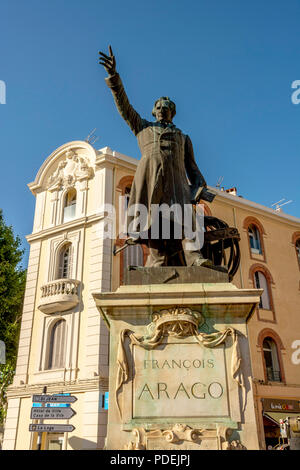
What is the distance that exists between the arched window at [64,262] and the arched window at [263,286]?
10539 mm

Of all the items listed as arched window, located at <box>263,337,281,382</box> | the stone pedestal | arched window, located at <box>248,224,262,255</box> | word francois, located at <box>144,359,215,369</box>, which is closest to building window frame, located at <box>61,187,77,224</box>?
arched window, located at <box>248,224,262,255</box>

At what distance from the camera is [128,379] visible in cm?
429

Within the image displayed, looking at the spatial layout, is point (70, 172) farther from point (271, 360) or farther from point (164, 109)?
point (164, 109)

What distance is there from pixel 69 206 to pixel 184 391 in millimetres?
19464

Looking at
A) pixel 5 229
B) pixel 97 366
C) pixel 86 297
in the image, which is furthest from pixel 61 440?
pixel 5 229

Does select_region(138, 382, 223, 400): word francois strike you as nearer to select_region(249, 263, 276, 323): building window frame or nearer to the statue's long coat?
the statue's long coat

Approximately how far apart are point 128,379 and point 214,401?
2.76 feet

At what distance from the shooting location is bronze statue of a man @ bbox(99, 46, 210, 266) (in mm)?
5285

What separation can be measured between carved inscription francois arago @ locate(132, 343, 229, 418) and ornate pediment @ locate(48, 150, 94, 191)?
62.3 ft

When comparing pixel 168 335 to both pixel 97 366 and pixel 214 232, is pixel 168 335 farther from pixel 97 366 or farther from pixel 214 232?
pixel 97 366

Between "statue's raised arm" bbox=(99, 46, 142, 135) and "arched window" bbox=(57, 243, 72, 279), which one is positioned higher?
"arched window" bbox=(57, 243, 72, 279)

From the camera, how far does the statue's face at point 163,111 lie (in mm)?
5820

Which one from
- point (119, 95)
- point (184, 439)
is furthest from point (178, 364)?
point (119, 95)

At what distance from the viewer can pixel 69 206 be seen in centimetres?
2291
